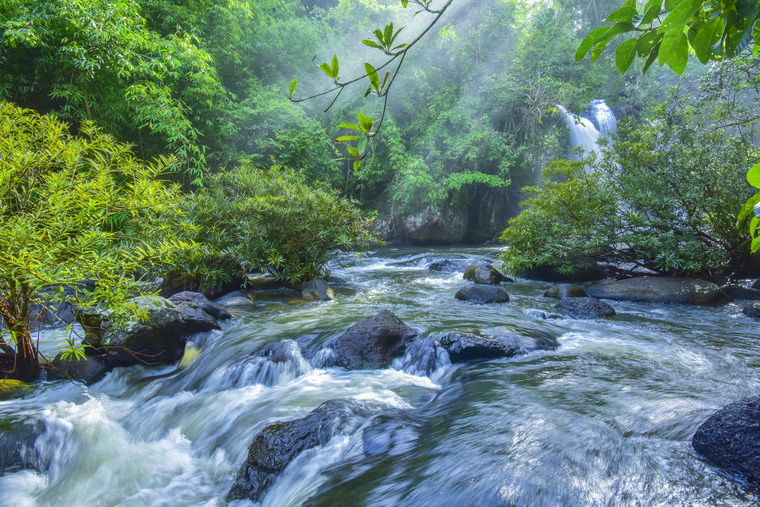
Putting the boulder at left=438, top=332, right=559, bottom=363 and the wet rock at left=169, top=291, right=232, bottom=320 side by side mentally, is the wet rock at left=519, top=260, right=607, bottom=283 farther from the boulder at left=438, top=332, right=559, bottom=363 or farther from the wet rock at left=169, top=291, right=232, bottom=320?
the wet rock at left=169, top=291, right=232, bottom=320

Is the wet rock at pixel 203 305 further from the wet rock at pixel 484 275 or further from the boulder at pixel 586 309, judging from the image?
the wet rock at pixel 484 275

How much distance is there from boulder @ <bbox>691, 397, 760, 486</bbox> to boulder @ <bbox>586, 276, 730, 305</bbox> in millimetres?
5478

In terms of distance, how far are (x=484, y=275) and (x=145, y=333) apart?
684 cm

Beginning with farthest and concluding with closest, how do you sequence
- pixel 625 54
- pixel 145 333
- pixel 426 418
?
pixel 145 333 → pixel 426 418 → pixel 625 54

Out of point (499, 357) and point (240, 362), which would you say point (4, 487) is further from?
point (499, 357)

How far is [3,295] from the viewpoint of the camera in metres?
3.53

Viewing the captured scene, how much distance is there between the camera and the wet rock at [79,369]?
4.49m

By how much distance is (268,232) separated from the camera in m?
8.43

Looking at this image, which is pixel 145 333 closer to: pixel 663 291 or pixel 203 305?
pixel 203 305

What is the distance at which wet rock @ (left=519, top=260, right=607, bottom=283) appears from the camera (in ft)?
29.0

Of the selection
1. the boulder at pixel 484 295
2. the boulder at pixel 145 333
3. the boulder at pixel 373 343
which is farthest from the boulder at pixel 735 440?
the boulder at pixel 145 333

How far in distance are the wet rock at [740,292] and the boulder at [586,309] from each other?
2.31m

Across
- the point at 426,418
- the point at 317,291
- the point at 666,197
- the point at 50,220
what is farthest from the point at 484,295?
the point at 50,220

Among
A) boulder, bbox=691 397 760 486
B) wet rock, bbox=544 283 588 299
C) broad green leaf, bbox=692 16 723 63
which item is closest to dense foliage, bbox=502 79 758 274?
wet rock, bbox=544 283 588 299
